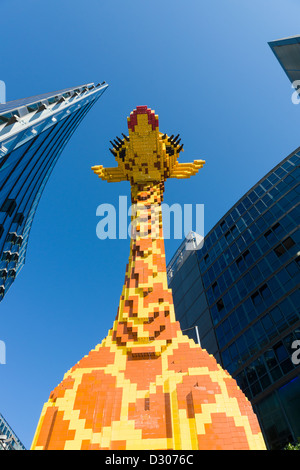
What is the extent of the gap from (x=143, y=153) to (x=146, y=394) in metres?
7.35

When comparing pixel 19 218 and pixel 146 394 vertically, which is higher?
pixel 19 218

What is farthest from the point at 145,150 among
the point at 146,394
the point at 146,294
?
the point at 146,394

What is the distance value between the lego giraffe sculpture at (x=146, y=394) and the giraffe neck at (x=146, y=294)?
22mm

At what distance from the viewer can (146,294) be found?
263 inches

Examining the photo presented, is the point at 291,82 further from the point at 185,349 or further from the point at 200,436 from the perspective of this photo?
the point at 200,436

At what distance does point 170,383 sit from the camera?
200 inches

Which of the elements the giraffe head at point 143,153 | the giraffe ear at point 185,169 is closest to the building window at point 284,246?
the giraffe ear at point 185,169

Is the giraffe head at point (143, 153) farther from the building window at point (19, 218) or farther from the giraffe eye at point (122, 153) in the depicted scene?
the building window at point (19, 218)

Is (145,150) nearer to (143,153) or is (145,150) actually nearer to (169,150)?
(143,153)

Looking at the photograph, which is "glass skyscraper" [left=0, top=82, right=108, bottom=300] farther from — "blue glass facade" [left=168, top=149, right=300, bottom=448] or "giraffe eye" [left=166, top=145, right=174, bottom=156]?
"blue glass facade" [left=168, top=149, right=300, bottom=448]

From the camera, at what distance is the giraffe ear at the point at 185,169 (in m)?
10.8

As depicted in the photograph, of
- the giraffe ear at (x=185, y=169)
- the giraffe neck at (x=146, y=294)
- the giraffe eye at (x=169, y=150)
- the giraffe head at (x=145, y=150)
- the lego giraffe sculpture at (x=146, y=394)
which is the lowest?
the lego giraffe sculpture at (x=146, y=394)
